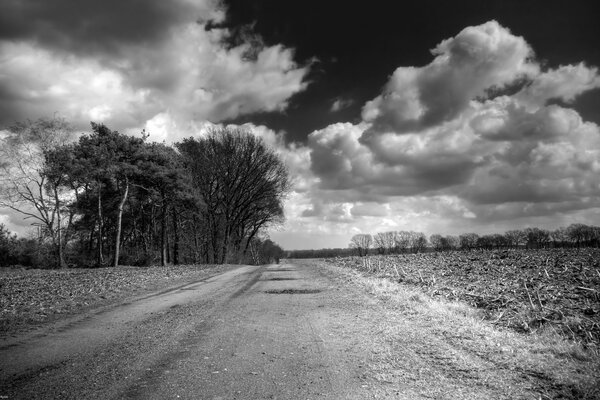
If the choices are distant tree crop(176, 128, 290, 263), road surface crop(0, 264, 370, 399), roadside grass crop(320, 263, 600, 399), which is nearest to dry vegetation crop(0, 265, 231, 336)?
road surface crop(0, 264, 370, 399)

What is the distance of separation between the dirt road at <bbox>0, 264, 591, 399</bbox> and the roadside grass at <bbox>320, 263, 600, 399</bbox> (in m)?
0.03

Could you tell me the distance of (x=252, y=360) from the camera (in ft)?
17.9

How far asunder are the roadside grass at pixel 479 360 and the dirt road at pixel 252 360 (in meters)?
0.03

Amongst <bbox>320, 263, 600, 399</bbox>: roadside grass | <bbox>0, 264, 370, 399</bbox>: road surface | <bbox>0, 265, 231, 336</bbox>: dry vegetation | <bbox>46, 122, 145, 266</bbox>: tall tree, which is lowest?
<bbox>320, 263, 600, 399</bbox>: roadside grass

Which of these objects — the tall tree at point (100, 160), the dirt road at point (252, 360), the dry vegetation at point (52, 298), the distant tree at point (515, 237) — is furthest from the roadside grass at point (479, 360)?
the distant tree at point (515, 237)

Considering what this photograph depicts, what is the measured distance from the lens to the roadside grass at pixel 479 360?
431 cm

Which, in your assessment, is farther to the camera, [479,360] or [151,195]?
[151,195]

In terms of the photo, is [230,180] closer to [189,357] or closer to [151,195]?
[151,195]

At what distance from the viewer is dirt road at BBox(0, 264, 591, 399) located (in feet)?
14.2

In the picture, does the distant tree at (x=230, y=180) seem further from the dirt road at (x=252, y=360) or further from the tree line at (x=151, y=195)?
the dirt road at (x=252, y=360)

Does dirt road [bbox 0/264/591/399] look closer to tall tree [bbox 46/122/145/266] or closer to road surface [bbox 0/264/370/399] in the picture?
road surface [bbox 0/264/370/399]

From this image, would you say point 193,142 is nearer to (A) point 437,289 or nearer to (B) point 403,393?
(A) point 437,289

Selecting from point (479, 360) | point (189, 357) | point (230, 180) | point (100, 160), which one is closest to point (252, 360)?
point (189, 357)

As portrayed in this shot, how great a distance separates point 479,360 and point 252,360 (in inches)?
134
